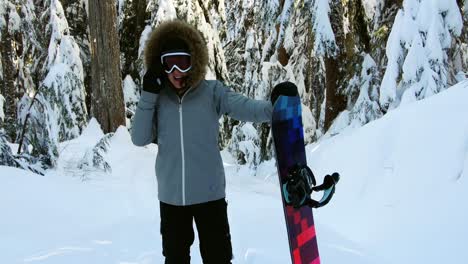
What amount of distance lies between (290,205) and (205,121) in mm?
571

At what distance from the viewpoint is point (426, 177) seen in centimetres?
336

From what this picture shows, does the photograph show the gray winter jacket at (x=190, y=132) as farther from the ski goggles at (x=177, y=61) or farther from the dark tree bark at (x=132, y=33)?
the dark tree bark at (x=132, y=33)

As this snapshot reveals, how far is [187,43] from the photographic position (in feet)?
7.70

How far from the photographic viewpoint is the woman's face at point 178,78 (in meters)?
2.28

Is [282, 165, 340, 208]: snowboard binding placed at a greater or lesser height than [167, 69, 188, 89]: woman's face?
lesser

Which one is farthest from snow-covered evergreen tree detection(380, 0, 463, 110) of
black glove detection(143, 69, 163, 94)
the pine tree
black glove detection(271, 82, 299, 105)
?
the pine tree

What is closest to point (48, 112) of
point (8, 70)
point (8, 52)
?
point (8, 52)

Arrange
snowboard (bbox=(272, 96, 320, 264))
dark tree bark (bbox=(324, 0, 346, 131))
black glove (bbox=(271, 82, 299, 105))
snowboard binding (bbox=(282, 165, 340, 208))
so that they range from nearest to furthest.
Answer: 1. snowboard binding (bbox=(282, 165, 340, 208))
2. black glove (bbox=(271, 82, 299, 105))
3. snowboard (bbox=(272, 96, 320, 264))
4. dark tree bark (bbox=(324, 0, 346, 131))

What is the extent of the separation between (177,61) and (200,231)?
849 mm

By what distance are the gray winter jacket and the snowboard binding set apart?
31 centimetres

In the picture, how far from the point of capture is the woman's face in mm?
2281

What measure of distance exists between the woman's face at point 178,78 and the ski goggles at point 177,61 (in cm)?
2

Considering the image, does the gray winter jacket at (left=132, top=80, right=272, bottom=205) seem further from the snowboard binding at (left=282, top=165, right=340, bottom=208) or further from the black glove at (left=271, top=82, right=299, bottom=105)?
the snowboard binding at (left=282, top=165, right=340, bottom=208)

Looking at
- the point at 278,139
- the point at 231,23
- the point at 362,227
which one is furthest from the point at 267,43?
the point at 278,139
